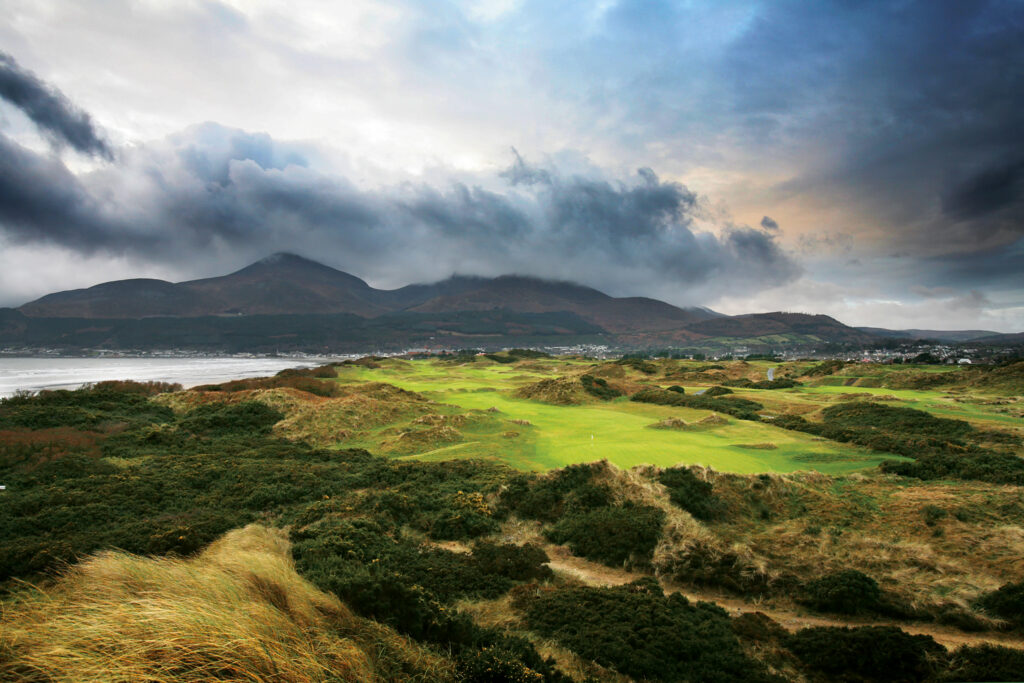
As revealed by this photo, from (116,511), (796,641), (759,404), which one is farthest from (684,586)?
(759,404)

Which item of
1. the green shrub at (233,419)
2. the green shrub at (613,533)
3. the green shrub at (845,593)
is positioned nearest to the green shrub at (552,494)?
the green shrub at (613,533)

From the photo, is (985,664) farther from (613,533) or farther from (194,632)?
(194,632)

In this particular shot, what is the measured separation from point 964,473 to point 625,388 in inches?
1301

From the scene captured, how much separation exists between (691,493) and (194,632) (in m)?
14.3

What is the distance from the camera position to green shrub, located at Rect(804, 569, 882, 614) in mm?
10172

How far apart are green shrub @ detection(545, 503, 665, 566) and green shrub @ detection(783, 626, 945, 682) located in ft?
14.6

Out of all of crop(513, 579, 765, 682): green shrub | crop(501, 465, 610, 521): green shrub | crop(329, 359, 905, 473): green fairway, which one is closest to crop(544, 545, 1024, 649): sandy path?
crop(513, 579, 765, 682): green shrub

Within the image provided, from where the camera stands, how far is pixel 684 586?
11.6m

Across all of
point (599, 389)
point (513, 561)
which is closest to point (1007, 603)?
point (513, 561)

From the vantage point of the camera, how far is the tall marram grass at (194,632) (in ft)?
13.4

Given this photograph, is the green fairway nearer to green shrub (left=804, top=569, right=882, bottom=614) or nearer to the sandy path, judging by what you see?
the sandy path

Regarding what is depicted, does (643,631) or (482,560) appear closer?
(643,631)

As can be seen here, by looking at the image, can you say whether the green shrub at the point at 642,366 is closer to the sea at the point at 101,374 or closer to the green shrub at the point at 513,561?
the green shrub at the point at 513,561

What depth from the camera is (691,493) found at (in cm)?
1550
